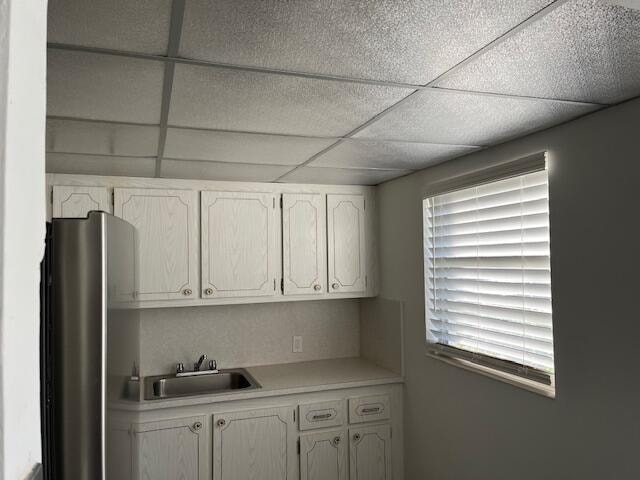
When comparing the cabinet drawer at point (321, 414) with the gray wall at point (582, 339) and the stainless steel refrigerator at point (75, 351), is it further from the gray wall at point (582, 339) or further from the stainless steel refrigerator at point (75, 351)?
the stainless steel refrigerator at point (75, 351)

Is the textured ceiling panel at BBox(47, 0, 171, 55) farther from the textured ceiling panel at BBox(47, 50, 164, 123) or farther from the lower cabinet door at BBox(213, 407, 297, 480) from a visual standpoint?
the lower cabinet door at BBox(213, 407, 297, 480)

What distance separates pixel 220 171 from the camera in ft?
9.40

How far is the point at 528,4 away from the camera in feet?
3.34

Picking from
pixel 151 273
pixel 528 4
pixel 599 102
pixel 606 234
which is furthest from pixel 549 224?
pixel 151 273

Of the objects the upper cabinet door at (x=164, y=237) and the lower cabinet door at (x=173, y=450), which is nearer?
the lower cabinet door at (x=173, y=450)

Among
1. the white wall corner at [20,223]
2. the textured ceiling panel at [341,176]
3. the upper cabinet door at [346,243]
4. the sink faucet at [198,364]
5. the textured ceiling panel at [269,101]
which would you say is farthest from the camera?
the upper cabinet door at [346,243]

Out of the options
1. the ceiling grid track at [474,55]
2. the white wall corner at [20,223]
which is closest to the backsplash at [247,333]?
the ceiling grid track at [474,55]

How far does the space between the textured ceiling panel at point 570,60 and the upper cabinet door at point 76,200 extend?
7.05ft

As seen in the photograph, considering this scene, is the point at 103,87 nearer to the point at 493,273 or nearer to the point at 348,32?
the point at 348,32

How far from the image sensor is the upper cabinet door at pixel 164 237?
A: 2.97m

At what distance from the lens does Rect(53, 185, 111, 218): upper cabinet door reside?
9.23 feet

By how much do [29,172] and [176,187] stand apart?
9.54ft

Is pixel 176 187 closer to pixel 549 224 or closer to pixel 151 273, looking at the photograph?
pixel 151 273

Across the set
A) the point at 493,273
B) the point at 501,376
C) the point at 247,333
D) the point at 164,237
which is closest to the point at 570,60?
the point at 493,273
